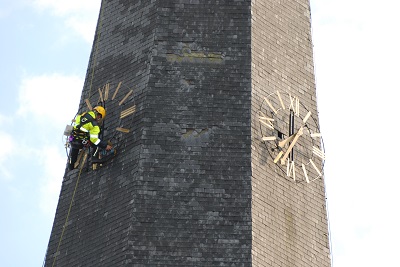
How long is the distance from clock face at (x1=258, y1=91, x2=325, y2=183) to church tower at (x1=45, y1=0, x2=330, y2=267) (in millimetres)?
38

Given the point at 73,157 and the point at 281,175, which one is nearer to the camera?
the point at 281,175

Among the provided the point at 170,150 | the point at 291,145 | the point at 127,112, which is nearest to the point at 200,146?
the point at 170,150

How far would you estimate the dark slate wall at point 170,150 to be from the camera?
162 feet

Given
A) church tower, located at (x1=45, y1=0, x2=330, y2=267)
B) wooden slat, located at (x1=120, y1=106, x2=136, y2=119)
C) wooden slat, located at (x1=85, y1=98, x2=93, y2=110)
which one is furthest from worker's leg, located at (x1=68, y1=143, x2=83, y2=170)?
wooden slat, located at (x1=120, y1=106, x2=136, y2=119)

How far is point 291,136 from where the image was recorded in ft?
170

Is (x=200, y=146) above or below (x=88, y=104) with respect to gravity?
below

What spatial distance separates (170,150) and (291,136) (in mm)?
3378

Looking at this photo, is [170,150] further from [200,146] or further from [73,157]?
[73,157]

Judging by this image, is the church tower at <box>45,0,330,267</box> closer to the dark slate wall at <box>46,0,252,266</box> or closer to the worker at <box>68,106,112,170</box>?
the dark slate wall at <box>46,0,252,266</box>

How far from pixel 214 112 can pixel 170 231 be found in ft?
11.9

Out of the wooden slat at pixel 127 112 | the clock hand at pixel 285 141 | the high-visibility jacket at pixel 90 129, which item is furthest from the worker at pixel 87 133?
the clock hand at pixel 285 141

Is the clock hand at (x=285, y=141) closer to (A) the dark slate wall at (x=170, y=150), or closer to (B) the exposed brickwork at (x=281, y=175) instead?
(B) the exposed brickwork at (x=281, y=175)

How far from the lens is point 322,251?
5112cm

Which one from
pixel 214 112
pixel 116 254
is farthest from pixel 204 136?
pixel 116 254
